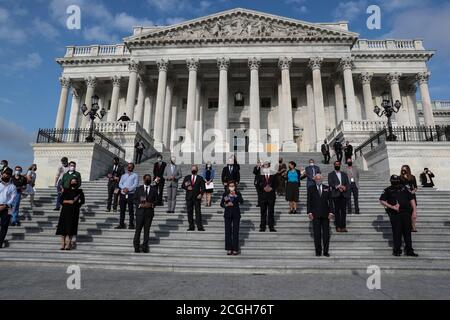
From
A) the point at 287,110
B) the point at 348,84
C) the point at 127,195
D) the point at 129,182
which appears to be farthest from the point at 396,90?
the point at 127,195

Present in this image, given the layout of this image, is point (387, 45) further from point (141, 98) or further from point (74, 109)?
point (74, 109)

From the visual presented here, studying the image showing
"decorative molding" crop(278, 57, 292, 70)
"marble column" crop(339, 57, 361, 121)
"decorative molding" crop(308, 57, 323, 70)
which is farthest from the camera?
"decorative molding" crop(278, 57, 292, 70)

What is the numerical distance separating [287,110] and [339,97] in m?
7.07

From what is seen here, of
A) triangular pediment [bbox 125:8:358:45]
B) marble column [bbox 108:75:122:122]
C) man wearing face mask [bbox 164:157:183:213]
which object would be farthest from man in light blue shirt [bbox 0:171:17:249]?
triangular pediment [bbox 125:8:358:45]

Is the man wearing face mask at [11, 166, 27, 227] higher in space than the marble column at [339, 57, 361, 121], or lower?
lower

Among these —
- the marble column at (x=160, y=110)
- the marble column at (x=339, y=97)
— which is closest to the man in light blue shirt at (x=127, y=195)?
the marble column at (x=160, y=110)

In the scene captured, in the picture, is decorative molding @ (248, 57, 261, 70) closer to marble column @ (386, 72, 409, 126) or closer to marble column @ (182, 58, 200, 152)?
marble column @ (182, 58, 200, 152)

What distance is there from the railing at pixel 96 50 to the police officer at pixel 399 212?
35.6 metres

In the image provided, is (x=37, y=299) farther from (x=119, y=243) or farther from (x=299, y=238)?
(x=299, y=238)

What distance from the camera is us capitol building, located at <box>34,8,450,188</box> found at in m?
30.1

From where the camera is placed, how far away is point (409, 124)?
114 feet

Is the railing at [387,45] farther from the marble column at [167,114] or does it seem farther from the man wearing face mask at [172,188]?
the man wearing face mask at [172,188]

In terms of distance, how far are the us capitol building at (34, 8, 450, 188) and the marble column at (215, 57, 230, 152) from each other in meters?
0.10

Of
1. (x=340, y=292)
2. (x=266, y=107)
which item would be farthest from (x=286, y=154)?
(x=340, y=292)
